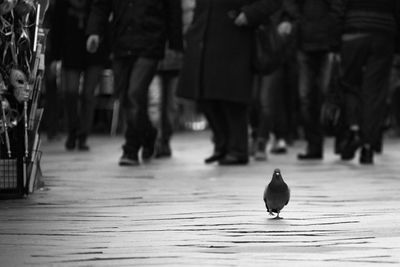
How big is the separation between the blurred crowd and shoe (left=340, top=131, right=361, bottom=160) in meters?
0.01

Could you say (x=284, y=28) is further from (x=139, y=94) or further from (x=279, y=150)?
(x=279, y=150)

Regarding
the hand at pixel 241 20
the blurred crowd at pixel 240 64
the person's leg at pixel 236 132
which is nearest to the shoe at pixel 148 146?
the blurred crowd at pixel 240 64

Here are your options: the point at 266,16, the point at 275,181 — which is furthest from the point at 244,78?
the point at 275,181

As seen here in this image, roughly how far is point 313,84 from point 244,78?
144cm

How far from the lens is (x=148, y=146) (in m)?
11.2

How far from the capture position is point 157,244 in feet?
15.9

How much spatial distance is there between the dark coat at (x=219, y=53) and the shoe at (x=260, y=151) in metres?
1.22

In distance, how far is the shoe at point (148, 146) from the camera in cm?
1111

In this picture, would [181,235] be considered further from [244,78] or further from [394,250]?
[244,78]

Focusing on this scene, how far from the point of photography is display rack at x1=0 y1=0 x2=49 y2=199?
6.65m

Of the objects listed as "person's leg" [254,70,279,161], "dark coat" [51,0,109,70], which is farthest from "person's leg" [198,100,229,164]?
"dark coat" [51,0,109,70]

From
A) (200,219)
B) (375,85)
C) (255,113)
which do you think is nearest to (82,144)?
(255,113)

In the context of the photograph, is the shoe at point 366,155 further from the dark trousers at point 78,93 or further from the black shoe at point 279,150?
the dark trousers at point 78,93

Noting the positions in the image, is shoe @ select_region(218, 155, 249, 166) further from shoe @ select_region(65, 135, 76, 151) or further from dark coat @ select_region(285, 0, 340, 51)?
shoe @ select_region(65, 135, 76, 151)
